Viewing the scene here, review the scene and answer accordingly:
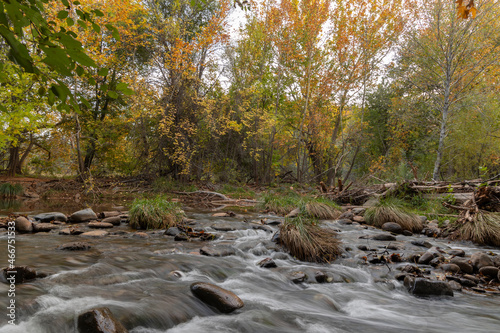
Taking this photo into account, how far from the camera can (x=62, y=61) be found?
1144 mm

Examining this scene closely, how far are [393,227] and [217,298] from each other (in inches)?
233

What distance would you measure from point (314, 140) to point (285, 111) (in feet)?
10.0

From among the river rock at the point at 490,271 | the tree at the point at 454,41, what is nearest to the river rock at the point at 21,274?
the river rock at the point at 490,271

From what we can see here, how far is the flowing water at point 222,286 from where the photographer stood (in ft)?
9.37

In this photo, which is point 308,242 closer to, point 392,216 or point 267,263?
point 267,263

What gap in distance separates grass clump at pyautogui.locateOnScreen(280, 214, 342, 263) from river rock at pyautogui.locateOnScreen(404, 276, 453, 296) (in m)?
1.37

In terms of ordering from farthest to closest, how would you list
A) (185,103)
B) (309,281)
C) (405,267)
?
(185,103)
(405,267)
(309,281)

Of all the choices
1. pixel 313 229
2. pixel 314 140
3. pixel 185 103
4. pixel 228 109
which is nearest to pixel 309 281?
pixel 313 229

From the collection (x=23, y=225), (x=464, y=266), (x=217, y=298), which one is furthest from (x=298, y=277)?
(x=23, y=225)

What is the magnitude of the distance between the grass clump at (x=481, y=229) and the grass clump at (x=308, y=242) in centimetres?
315

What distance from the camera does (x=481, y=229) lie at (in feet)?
19.6

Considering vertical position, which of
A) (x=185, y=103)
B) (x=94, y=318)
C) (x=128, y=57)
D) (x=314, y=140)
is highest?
(x=128, y=57)

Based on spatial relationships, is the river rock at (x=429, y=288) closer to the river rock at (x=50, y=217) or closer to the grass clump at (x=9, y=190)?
the river rock at (x=50, y=217)

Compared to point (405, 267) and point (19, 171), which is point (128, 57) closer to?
point (19, 171)
